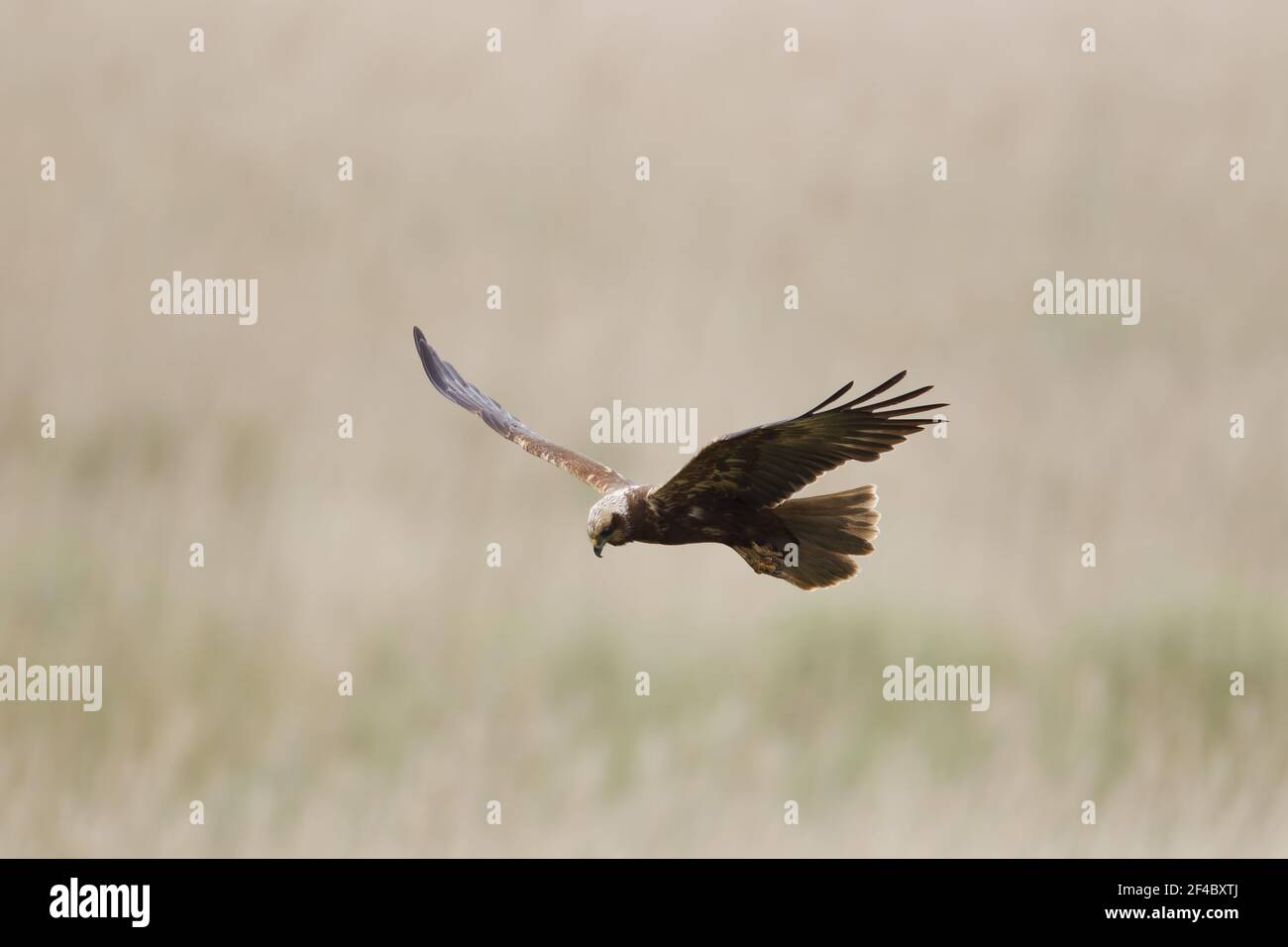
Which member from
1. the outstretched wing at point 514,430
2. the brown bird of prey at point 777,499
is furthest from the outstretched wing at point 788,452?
the outstretched wing at point 514,430

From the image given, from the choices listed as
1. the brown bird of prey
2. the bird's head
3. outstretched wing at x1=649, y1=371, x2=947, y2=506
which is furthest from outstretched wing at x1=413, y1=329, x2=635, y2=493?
outstretched wing at x1=649, y1=371, x2=947, y2=506

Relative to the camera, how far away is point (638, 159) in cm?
1772

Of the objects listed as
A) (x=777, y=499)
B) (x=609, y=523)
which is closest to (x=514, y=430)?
(x=609, y=523)

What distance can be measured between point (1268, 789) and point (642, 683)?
5.37 m

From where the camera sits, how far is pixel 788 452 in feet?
25.3

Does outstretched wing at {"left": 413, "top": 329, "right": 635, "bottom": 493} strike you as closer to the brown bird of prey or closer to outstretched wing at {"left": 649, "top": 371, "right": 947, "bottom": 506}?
the brown bird of prey

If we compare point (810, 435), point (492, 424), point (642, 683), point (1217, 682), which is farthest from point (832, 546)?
point (1217, 682)

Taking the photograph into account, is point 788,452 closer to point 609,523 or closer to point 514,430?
point 609,523

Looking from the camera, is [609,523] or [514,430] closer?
[609,523]

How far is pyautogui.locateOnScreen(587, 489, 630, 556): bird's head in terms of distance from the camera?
26.0 ft

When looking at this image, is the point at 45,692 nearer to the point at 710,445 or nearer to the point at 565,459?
the point at 565,459

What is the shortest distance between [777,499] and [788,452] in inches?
9.7

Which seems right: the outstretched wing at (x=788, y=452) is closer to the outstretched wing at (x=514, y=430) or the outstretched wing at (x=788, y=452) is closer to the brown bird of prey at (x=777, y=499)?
the brown bird of prey at (x=777, y=499)

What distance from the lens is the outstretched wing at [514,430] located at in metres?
8.88
